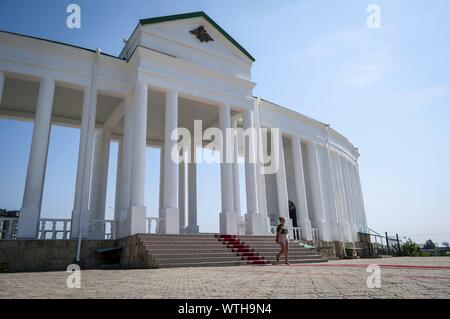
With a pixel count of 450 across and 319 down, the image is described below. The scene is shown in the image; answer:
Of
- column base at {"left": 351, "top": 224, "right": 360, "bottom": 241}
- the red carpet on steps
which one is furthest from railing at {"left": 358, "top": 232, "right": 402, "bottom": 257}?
the red carpet on steps

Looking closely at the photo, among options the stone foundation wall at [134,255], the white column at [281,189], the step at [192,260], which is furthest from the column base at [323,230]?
the stone foundation wall at [134,255]

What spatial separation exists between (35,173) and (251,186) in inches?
399

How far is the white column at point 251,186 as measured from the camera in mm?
16562

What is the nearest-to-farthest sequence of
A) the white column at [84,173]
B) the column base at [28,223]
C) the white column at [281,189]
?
the column base at [28,223], the white column at [84,173], the white column at [281,189]

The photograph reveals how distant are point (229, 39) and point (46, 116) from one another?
10.9 meters

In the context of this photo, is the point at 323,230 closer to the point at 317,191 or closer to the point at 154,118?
the point at 317,191

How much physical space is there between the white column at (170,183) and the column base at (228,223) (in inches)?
105

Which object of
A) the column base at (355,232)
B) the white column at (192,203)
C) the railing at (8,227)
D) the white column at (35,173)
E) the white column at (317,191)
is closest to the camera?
the white column at (35,173)

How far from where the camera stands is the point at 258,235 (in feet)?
50.9

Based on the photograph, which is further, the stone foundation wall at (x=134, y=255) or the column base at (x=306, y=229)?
the column base at (x=306, y=229)

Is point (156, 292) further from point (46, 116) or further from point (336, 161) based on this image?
point (336, 161)

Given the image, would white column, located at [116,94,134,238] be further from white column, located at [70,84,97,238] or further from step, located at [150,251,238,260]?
step, located at [150,251,238,260]

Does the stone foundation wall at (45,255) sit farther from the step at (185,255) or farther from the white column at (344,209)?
the white column at (344,209)
